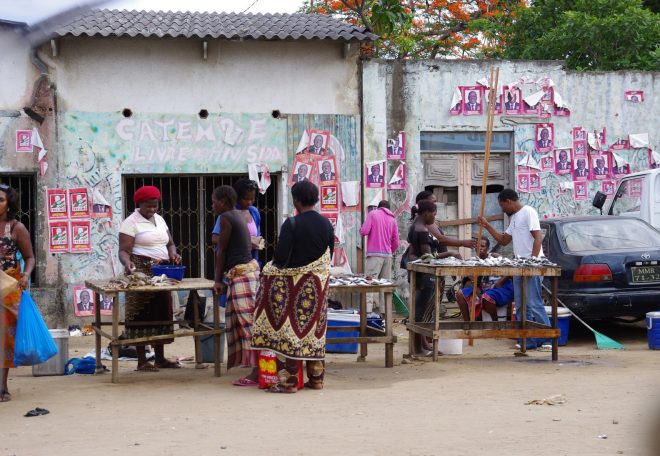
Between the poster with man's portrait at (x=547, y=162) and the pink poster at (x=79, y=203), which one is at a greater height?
the poster with man's portrait at (x=547, y=162)

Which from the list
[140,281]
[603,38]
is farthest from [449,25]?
[140,281]

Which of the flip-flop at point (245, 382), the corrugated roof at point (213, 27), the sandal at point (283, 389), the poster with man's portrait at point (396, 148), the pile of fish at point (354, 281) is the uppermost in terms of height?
the corrugated roof at point (213, 27)

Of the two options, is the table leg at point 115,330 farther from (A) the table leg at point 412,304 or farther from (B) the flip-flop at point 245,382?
(A) the table leg at point 412,304

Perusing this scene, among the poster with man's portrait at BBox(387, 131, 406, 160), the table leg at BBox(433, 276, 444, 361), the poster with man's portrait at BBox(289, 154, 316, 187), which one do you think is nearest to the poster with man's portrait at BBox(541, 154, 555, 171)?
the poster with man's portrait at BBox(387, 131, 406, 160)

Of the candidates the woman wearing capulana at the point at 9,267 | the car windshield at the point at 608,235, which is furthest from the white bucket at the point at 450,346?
the woman wearing capulana at the point at 9,267

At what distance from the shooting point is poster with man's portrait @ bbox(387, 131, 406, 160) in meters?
15.0

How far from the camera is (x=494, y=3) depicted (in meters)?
25.5

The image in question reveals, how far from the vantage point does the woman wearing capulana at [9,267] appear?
25.6 feet

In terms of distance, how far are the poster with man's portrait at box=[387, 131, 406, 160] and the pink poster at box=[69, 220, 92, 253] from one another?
14.9ft

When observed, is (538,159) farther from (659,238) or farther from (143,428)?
(143,428)

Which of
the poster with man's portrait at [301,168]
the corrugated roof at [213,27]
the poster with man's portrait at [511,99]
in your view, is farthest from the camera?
the poster with man's portrait at [511,99]

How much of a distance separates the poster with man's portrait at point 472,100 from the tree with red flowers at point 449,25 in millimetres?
9082

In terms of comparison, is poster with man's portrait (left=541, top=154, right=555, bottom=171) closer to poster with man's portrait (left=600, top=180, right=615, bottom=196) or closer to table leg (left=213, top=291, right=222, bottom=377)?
poster with man's portrait (left=600, top=180, right=615, bottom=196)

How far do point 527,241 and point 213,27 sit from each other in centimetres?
602
